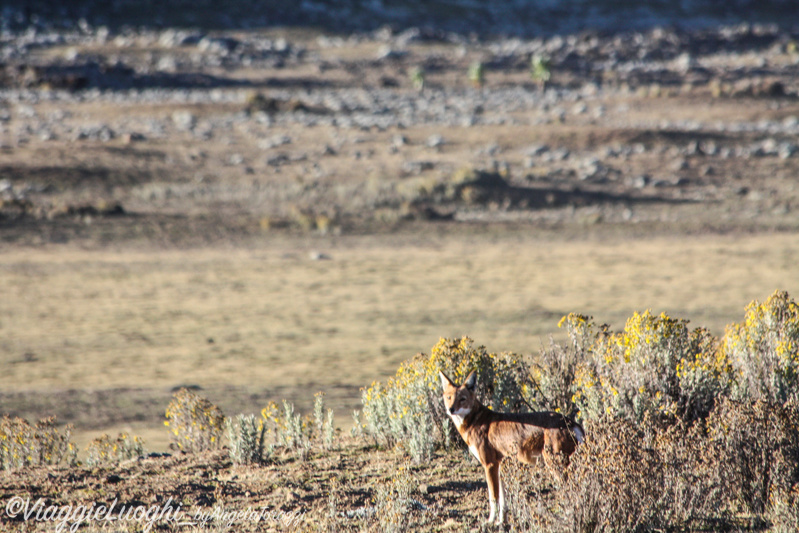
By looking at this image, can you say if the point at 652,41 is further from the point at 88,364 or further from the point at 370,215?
the point at 88,364

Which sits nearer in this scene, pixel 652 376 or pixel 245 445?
pixel 652 376

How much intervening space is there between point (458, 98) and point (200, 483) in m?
48.5

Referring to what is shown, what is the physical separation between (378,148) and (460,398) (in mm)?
31694

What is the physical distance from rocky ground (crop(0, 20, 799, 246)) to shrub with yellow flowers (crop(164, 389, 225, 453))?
15.0 m

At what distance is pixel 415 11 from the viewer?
330 feet

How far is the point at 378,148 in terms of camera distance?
36344mm

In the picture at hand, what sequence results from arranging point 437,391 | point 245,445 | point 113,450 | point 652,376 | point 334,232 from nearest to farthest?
1. point 652,376
2. point 437,391
3. point 245,445
4. point 113,450
5. point 334,232

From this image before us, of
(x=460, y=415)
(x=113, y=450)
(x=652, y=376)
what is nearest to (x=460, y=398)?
(x=460, y=415)

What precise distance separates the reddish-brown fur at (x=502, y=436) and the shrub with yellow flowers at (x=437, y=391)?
5.44 feet

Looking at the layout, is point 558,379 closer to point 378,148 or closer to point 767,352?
point 767,352

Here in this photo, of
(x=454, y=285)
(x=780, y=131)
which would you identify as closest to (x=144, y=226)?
(x=454, y=285)

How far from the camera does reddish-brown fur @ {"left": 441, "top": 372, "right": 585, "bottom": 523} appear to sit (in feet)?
17.6

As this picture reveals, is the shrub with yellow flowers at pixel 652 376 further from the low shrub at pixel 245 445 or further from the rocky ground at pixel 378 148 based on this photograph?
the rocky ground at pixel 378 148

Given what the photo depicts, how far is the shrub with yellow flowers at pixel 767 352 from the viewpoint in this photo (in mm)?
6867
